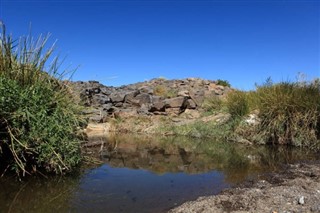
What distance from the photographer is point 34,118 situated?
16.2 ft

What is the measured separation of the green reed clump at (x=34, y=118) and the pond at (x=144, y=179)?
0.30 m

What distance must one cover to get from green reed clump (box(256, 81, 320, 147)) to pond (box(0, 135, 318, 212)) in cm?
68

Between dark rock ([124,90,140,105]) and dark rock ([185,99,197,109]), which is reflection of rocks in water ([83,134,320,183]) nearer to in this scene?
dark rock ([185,99,197,109])

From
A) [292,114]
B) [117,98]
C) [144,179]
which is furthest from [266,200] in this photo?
[117,98]

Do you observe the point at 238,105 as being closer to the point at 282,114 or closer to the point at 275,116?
the point at 275,116

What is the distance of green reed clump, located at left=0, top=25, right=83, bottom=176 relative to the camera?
4871 mm

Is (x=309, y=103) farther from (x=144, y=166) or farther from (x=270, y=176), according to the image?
(x=144, y=166)

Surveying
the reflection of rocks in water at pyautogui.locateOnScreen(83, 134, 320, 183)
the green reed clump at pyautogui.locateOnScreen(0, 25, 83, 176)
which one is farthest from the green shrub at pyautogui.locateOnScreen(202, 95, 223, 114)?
the green reed clump at pyautogui.locateOnScreen(0, 25, 83, 176)

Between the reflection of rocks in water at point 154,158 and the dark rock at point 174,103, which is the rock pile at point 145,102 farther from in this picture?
the reflection of rocks in water at point 154,158

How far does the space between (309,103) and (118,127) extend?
737cm

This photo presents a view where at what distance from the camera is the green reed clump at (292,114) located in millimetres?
9242

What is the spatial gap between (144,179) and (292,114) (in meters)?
5.51

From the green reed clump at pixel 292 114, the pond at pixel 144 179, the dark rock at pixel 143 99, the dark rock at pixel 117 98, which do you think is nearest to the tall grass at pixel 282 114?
the green reed clump at pixel 292 114

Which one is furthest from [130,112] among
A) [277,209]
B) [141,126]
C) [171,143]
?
[277,209]
